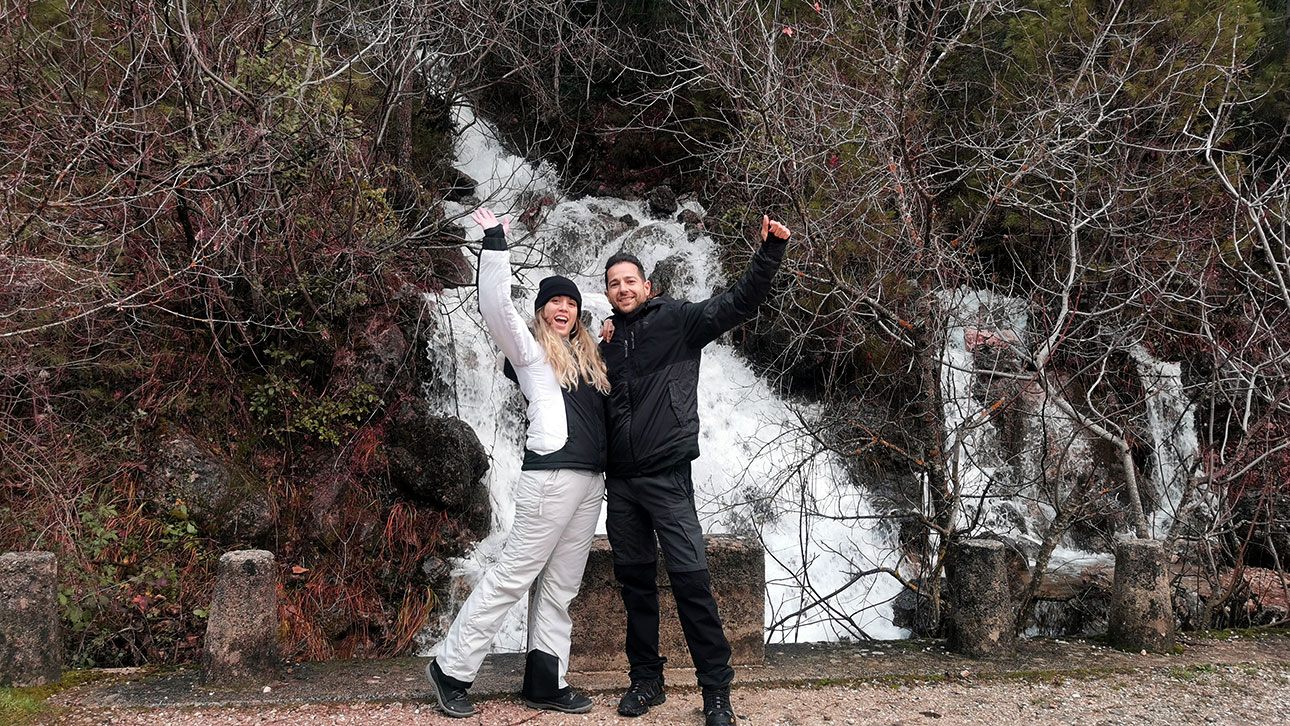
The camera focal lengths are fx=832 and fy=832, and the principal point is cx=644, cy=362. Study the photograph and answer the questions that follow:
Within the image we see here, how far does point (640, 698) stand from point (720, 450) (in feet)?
20.1

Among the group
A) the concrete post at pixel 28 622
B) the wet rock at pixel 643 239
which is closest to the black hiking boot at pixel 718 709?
the concrete post at pixel 28 622

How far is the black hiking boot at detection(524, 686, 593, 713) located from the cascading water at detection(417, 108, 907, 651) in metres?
3.32

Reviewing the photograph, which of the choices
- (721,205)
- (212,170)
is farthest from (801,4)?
(212,170)

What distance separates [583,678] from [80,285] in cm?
471

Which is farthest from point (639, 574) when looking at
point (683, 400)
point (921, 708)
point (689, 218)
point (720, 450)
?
point (689, 218)

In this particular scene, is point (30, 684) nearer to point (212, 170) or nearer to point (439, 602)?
point (212, 170)

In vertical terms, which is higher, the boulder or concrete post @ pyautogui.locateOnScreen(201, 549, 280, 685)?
the boulder

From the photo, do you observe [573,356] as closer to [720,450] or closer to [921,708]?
[921,708]

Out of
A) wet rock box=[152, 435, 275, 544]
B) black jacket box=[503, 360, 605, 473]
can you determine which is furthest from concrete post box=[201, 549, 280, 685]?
wet rock box=[152, 435, 275, 544]

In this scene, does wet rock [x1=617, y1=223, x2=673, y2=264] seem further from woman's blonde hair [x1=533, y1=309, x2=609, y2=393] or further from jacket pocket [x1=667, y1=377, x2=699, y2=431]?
jacket pocket [x1=667, y1=377, x2=699, y2=431]

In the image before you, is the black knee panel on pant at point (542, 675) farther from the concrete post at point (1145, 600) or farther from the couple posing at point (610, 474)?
the concrete post at point (1145, 600)

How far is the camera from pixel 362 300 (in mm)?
8391

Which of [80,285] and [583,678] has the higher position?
[80,285]

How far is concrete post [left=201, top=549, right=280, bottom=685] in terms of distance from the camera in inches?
166
